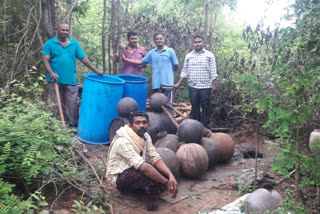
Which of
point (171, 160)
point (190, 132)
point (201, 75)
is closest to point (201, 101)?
point (201, 75)

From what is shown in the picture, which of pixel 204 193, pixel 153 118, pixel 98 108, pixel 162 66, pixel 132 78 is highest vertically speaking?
pixel 162 66

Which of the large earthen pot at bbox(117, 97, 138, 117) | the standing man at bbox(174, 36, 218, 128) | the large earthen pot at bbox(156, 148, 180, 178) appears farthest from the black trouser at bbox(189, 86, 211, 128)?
the large earthen pot at bbox(156, 148, 180, 178)

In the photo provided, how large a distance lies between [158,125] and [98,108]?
110cm

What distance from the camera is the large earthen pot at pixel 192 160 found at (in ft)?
15.2

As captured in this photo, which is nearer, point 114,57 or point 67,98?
point 67,98

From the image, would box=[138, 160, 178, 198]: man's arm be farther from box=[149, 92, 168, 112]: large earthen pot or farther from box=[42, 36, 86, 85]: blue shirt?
box=[42, 36, 86, 85]: blue shirt

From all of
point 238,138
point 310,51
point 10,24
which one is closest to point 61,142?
point 310,51

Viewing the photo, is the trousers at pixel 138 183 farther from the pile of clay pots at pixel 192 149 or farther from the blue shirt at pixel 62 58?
the blue shirt at pixel 62 58

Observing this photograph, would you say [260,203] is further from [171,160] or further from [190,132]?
[190,132]

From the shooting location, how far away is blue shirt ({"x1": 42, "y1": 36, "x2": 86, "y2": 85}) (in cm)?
572

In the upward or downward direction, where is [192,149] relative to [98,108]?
downward

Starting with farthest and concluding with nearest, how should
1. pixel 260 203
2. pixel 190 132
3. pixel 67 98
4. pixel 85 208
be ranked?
pixel 67 98 → pixel 190 132 → pixel 260 203 → pixel 85 208

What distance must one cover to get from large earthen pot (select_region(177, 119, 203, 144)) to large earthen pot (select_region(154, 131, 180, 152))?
0.12 metres

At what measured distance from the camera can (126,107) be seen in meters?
5.42
